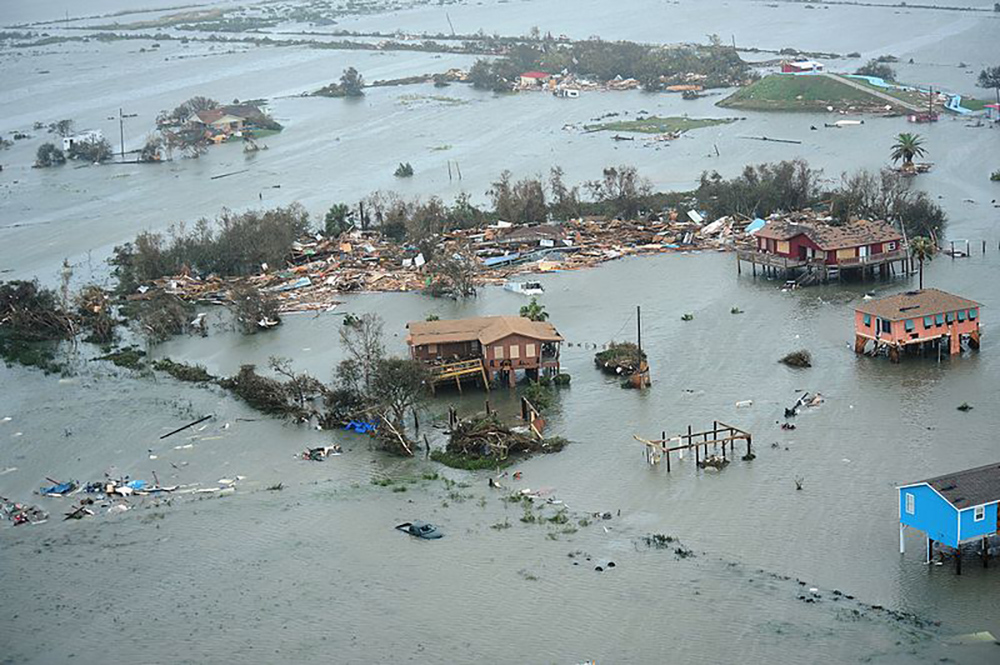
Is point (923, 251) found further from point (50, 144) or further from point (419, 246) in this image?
point (50, 144)

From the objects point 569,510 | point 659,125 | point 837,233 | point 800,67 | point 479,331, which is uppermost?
point 800,67

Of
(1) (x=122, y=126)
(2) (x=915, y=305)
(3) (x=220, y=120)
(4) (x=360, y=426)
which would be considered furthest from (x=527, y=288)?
(1) (x=122, y=126)

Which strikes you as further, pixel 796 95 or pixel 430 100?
pixel 430 100

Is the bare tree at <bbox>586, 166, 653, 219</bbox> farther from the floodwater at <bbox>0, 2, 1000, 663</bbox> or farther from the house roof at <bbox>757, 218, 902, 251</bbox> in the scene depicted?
the house roof at <bbox>757, 218, 902, 251</bbox>

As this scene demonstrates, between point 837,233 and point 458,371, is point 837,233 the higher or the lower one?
the higher one

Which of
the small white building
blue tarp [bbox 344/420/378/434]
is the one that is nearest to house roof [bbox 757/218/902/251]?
blue tarp [bbox 344/420/378/434]

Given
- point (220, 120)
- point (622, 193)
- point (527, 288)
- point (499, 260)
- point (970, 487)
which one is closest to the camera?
point (970, 487)

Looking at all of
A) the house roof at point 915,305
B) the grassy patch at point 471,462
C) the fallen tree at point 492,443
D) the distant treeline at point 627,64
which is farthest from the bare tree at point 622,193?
the distant treeline at point 627,64

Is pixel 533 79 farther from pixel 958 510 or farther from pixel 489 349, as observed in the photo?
pixel 958 510
